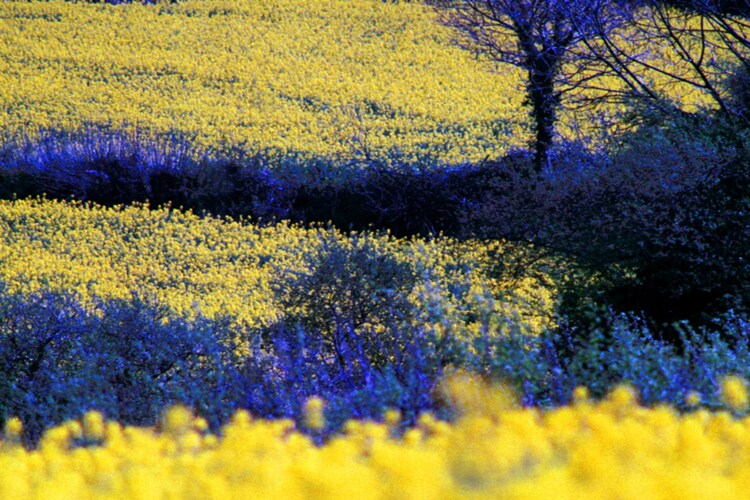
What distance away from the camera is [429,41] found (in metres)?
29.1

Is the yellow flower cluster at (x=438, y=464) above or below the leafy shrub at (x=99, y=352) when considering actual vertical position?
below

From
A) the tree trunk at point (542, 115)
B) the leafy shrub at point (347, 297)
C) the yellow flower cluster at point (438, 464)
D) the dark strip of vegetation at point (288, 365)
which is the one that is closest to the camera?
the yellow flower cluster at point (438, 464)

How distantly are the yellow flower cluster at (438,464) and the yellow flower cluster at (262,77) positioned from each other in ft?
48.5

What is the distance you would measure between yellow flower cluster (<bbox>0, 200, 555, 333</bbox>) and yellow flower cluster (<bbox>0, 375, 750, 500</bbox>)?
4.94m

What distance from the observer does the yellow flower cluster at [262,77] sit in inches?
779

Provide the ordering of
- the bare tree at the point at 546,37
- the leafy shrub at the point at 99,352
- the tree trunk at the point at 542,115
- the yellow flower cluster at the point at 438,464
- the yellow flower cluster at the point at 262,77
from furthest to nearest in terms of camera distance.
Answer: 1. the yellow flower cluster at the point at 262,77
2. the tree trunk at the point at 542,115
3. the bare tree at the point at 546,37
4. the leafy shrub at the point at 99,352
5. the yellow flower cluster at the point at 438,464

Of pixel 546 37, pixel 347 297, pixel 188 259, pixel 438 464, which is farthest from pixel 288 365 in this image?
pixel 546 37

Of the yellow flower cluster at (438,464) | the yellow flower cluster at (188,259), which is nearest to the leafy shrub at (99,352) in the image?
the yellow flower cluster at (188,259)

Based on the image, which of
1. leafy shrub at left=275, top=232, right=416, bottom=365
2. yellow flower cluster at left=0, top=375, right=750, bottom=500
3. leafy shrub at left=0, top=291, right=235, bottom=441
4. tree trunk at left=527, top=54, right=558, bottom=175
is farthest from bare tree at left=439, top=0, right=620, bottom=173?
yellow flower cluster at left=0, top=375, right=750, bottom=500

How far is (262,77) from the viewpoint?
2494cm

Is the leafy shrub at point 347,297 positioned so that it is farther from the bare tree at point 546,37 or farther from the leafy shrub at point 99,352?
the bare tree at point 546,37

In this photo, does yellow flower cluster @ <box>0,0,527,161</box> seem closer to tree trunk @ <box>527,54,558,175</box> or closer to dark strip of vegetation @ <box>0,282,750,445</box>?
tree trunk @ <box>527,54,558,175</box>

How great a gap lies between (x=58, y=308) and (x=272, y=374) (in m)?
2.69

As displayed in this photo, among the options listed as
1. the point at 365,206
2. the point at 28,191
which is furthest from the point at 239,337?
the point at 28,191
